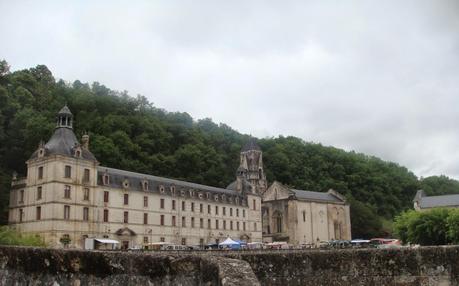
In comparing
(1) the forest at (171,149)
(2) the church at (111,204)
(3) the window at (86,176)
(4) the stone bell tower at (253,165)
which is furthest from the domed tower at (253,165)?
(3) the window at (86,176)

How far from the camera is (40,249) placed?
31.6 feet

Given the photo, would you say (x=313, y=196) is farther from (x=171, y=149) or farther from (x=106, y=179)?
(x=106, y=179)

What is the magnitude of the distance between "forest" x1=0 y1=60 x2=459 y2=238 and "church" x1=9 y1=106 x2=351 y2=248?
7.19 metres

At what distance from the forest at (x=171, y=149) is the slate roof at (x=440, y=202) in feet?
33.2

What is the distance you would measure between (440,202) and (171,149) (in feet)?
166

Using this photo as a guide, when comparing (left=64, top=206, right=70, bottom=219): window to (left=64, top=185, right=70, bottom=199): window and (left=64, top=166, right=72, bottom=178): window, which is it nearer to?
(left=64, top=185, right=70, bottom=199): window

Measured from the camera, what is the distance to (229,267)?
27.0 feet

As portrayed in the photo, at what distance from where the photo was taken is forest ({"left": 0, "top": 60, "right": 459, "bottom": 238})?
2680 inches

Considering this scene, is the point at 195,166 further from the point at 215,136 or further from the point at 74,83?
the point at 74,83

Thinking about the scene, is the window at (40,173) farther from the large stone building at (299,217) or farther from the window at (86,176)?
the large stone building at (299,217)

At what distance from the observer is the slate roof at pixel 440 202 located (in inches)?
3539

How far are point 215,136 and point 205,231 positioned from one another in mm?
44831

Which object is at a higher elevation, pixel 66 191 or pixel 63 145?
pixel 63 145

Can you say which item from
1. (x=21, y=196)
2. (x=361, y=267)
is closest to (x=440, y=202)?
(x=21, y=196)
